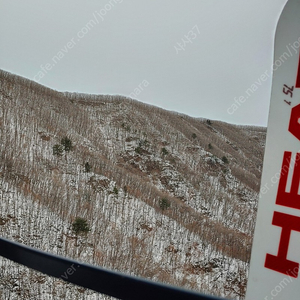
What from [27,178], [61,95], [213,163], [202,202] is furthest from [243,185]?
[61,95]

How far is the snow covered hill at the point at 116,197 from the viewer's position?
17.4 feet

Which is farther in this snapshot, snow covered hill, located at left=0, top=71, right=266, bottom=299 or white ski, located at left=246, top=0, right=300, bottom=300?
snow covered hill, located at left=0, top=71, right=266, bottom=299

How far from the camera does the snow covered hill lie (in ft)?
17.4

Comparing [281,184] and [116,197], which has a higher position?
[281,184]

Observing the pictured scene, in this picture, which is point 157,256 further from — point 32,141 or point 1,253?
point 1,253

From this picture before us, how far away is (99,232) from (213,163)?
6.66 meters

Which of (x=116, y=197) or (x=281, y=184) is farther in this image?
(x=116, y=197)

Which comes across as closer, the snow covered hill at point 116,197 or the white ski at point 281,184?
the white ski at point 281,184

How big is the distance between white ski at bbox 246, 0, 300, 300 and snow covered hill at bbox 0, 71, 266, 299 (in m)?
4.16

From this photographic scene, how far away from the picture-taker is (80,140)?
976 cm

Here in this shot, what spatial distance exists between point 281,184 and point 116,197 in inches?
262

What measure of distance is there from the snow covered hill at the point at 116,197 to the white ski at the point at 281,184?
13.6 feet

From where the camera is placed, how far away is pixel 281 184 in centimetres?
67

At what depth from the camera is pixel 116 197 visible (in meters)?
7.15
